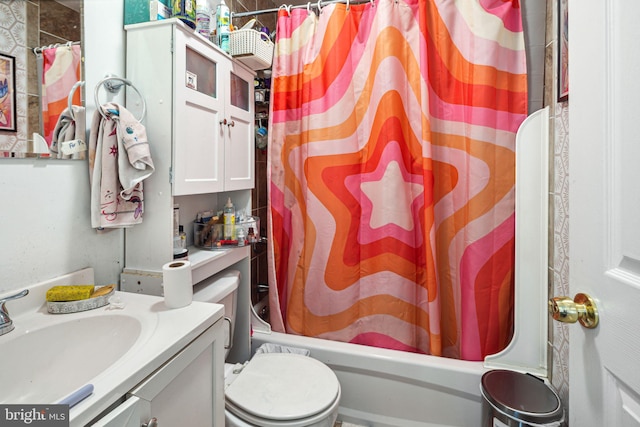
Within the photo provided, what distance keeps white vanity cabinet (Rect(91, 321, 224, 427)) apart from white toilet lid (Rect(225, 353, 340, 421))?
187mm

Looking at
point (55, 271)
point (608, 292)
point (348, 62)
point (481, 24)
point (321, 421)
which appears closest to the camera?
point (608, 292)

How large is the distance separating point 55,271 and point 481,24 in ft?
6.17

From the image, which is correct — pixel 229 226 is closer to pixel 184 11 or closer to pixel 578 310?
pixel 184 11

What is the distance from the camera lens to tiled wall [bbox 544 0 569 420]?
1219 mm

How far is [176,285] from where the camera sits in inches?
36.3

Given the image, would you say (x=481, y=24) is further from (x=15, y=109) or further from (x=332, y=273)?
(x=15, y=109)

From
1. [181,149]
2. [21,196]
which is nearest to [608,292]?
[181,149]

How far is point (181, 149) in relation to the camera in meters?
1.19

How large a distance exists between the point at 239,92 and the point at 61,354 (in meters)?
1.23

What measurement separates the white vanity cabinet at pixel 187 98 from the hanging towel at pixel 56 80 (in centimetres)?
20

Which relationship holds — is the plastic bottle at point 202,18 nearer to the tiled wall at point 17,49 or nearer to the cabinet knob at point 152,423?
the tiled wall at point 17,49

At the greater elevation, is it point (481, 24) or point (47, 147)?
point (481, 24)

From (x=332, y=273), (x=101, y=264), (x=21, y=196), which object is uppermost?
(x=21, y=196)

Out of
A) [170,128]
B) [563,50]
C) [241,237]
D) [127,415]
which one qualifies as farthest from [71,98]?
[563,50]
